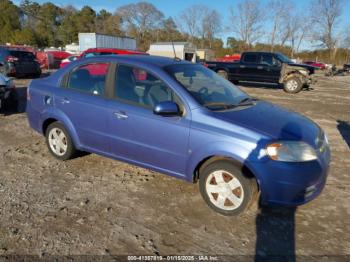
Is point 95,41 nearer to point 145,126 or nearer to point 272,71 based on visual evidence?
point 272,71

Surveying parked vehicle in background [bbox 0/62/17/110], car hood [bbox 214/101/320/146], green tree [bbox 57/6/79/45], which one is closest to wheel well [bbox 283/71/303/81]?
parked vehicle in background [bbox 0/62/17/110]

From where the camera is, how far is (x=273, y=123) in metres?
3.55

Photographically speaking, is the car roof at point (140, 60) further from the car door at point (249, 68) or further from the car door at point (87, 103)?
the car door at point (249, 68)

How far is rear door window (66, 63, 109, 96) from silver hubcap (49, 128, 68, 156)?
2.40ft

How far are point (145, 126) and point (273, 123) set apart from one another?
1.45m

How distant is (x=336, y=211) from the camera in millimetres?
3756

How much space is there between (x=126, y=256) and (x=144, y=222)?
0.57 meters

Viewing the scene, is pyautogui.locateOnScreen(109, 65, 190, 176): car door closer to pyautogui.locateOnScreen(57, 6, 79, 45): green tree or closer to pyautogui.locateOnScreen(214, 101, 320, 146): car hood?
pyautogui.locateOnScreen(214, 101, 320, 146): car hood

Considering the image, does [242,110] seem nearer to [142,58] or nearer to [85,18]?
[142,58]

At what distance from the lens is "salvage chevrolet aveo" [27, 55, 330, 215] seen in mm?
3258

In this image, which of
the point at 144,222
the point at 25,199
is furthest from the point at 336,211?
the point at 25,199

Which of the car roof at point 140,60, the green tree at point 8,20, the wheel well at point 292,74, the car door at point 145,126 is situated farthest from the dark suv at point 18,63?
the green tree at point 8,20

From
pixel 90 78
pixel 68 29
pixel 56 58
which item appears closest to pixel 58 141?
pixel 90 78

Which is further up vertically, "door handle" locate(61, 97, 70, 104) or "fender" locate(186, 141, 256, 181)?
"door handle" locate(61, 97, 70, 104)
